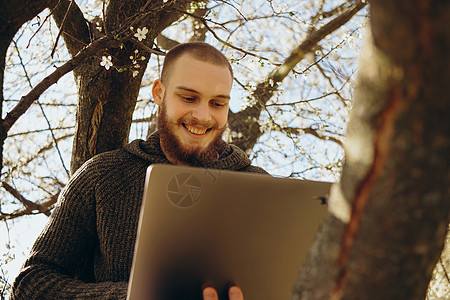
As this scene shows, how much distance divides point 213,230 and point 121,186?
0.79 m

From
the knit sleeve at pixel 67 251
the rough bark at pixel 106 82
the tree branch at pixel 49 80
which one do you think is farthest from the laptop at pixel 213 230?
the rough bark at pixel 106 82

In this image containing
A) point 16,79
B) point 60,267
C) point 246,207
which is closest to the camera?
point 246,207

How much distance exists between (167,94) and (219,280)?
0.93 meters

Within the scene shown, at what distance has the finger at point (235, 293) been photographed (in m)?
1.08

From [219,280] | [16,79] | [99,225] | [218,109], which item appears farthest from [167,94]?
[16,79]

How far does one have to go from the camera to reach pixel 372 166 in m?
0.62

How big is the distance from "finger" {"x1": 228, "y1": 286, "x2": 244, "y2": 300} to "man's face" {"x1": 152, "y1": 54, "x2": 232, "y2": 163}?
0.78 meters

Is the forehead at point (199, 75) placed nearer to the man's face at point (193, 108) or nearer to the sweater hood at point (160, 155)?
the man's face at point (193, 108)

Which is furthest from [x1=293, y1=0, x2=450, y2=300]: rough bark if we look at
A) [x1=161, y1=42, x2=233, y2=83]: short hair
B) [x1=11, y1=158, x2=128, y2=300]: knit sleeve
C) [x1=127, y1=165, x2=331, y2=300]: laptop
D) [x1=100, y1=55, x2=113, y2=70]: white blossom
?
[x1=100, y1=55, x2=113, y2=70]: white blossom

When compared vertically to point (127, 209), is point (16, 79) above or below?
above

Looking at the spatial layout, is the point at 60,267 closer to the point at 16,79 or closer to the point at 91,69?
the point at 91,69

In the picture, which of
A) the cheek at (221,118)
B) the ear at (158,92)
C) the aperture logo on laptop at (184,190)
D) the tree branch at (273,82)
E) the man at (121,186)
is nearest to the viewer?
the aperture logo on laptop at (184,190)

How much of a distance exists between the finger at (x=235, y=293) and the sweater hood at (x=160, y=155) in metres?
0.79

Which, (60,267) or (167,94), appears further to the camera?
(167,94)
